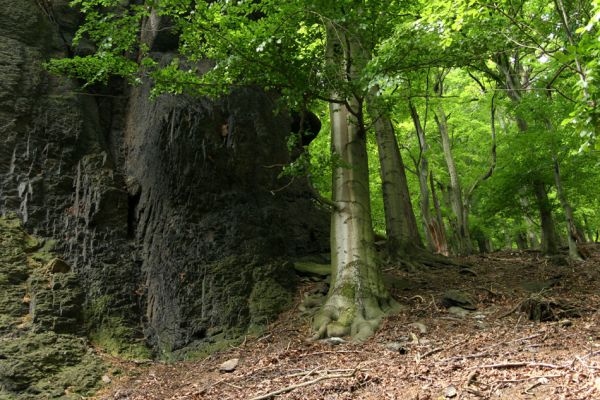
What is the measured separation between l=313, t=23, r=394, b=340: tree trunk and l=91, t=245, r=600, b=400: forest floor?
411mm

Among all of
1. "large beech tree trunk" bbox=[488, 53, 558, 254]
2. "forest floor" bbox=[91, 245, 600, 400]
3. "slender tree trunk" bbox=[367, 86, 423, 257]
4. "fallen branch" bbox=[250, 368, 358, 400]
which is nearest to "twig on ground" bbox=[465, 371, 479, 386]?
"forest floor" bbox=[91, 245, 600, 400]

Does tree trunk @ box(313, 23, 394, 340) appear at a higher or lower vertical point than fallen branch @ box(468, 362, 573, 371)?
higher

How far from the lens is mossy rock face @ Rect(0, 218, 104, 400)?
23.1 feet

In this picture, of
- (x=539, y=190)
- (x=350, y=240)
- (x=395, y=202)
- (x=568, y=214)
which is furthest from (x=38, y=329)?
(x=539, y=190)

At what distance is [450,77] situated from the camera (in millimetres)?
18734

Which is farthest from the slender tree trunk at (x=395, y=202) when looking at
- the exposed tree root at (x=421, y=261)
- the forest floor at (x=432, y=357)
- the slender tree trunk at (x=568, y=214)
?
the slender tree trunk at (x=568, y=214)

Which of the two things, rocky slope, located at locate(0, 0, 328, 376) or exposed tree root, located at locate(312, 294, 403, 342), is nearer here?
exposed tree root, located at locate(312, 294, 403, 342)

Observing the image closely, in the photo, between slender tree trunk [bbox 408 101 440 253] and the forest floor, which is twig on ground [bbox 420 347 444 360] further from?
slender tree trunk [bbox 408 101 440 253]

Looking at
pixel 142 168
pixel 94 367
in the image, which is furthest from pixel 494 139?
pixel 94 367

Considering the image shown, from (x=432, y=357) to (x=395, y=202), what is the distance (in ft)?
20.2

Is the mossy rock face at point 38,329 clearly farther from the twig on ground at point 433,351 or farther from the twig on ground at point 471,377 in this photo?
the twig on ground at point 471,377

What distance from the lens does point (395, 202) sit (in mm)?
11367

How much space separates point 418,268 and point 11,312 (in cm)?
850

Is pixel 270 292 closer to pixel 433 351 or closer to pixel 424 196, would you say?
pixel 433 351
